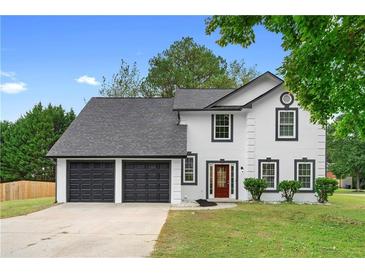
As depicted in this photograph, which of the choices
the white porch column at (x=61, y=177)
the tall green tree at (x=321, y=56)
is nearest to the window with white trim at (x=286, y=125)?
the tall green tree at (x=321, y=56)

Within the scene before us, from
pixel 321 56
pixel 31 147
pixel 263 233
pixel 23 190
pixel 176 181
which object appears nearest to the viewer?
pixel 321 56

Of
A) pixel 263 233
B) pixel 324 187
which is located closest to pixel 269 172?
pixel 324 187

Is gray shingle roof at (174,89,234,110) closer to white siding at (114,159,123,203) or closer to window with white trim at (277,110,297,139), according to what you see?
window with white trim at (277,110,297,139)

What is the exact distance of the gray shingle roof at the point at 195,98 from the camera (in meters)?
17.2

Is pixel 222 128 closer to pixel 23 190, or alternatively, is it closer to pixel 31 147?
pixel 23 190

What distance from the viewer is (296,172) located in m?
16.5

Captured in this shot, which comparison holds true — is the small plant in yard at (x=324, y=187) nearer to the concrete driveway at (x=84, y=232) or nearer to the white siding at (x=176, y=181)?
the white siding at (x=176, y=181)

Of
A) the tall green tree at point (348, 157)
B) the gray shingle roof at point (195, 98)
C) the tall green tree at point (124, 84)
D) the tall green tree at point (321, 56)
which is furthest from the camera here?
the tall green tree at point (348, 157)

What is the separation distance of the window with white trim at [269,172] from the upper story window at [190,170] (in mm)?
2701

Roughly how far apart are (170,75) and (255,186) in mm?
12582

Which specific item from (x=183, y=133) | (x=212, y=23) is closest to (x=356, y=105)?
(x=212, y=23)

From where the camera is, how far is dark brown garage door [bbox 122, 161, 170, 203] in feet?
51.5

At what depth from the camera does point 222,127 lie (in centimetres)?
1709
